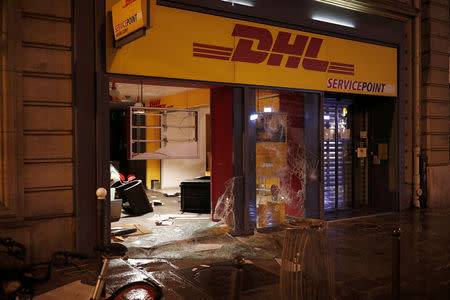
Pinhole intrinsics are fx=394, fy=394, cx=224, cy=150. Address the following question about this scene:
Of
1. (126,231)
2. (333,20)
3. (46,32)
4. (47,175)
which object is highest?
(333,20)

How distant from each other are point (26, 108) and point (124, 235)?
299 cm

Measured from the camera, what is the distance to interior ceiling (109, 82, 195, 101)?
40.1ft

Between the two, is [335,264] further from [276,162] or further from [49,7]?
[49,7]

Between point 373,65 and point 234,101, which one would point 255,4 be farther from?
point 373,65

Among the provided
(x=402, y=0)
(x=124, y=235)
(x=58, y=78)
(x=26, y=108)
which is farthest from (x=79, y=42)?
(x=402, y=0)

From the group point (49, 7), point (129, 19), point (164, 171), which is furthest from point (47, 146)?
point (164, 171)

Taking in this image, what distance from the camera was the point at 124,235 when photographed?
7504mm

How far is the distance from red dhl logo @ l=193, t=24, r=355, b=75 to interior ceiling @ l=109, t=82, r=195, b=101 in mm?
4718

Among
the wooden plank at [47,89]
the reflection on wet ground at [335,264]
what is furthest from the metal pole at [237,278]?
the wooden plank at [47,89]

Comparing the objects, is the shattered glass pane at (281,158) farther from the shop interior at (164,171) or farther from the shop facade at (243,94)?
the shop interior at (164,171)

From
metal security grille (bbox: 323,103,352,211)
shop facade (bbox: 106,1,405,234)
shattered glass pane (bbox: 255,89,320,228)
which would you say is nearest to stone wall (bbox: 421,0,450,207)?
shop facade (bbox: 106,1,405,234)

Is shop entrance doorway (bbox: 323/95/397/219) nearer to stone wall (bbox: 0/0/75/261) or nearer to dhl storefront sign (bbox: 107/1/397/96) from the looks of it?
dhl storefront sign (bbox: 107/1/397/96)

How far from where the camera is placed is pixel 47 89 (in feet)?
19.4

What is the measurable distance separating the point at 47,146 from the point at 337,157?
7.32 metres
